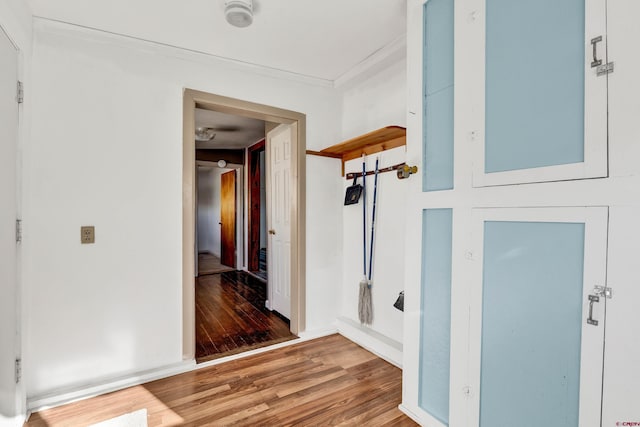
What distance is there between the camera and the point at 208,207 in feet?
→ 28.8

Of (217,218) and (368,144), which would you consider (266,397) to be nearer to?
(368,144)

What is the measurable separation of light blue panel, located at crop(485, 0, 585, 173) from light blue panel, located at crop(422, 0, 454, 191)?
22cm

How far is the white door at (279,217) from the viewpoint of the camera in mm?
3355

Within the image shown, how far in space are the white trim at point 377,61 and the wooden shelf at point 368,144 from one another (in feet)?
1.91

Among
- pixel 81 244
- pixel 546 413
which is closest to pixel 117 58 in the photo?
pixel 81 244

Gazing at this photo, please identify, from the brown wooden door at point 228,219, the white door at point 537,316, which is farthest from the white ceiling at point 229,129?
the white door at point 537,316

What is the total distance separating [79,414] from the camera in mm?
1907

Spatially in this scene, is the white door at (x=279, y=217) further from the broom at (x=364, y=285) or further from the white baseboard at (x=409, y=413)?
the white baseboard at (x=409, y=413)

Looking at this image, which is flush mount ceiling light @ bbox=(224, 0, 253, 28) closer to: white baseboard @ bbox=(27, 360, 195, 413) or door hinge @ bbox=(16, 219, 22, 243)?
door hinge @ bbox=(16, 219, 22, 243)

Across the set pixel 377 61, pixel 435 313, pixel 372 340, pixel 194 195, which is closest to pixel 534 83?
pixel 435 313

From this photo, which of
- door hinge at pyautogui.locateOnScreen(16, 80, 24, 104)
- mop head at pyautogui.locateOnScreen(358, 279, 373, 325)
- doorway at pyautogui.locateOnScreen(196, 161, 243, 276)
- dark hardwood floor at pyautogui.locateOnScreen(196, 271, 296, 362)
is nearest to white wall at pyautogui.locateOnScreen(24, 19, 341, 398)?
door hinge at pyautogui.locateOnScreen(16, 80, 24, 104)

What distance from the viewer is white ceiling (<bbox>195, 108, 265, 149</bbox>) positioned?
174 inches

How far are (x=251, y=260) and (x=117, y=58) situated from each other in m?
4.17

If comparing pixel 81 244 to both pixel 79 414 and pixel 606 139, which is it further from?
pixel 606 139
